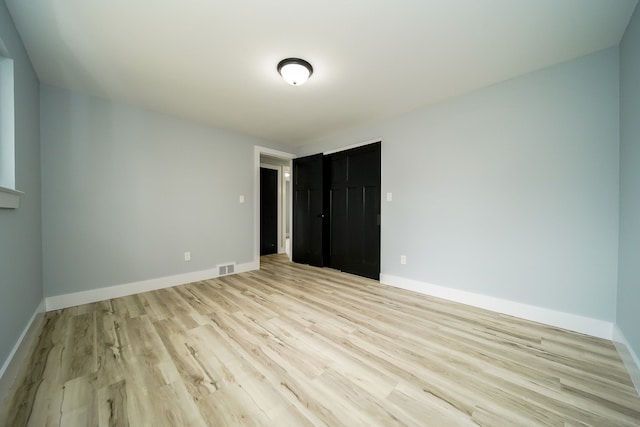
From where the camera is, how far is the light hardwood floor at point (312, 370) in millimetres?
1110

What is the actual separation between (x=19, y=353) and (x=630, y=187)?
4.32 metres

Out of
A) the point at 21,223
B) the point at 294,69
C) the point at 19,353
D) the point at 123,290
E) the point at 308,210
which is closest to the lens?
the point at 19,353

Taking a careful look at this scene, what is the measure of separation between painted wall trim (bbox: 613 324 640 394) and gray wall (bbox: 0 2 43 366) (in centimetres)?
373

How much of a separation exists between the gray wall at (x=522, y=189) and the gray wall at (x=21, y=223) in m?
3.46

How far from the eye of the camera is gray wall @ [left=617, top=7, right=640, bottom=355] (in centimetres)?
146

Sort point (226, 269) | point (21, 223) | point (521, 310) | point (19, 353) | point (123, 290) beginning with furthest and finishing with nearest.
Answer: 1. point (226, 269)
2. point (123, 290)
3. point (521, 310)
4. point (21, 223)
5. point (19, 353)

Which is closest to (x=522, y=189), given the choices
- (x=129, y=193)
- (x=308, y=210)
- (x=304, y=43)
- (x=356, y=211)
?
(x=356, y=211)

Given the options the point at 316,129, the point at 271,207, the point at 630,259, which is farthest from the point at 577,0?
the point at 271,207

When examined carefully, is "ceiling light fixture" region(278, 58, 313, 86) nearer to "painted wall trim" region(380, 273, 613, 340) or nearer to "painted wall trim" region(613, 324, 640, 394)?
"painted wall trim" region(380, 273, 613, 340)

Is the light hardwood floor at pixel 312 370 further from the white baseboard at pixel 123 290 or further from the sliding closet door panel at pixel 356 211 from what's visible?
the sliding closet door panel at pixel 356 211

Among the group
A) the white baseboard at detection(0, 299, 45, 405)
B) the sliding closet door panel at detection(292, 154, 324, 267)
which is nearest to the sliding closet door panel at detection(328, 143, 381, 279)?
the sliding closet door panel at detection(292, 154, 324, 267)

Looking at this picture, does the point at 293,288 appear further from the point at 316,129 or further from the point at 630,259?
the point at 630,259

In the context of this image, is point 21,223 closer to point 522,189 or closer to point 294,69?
→ point 294,69

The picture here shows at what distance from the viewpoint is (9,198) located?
1438 mm
